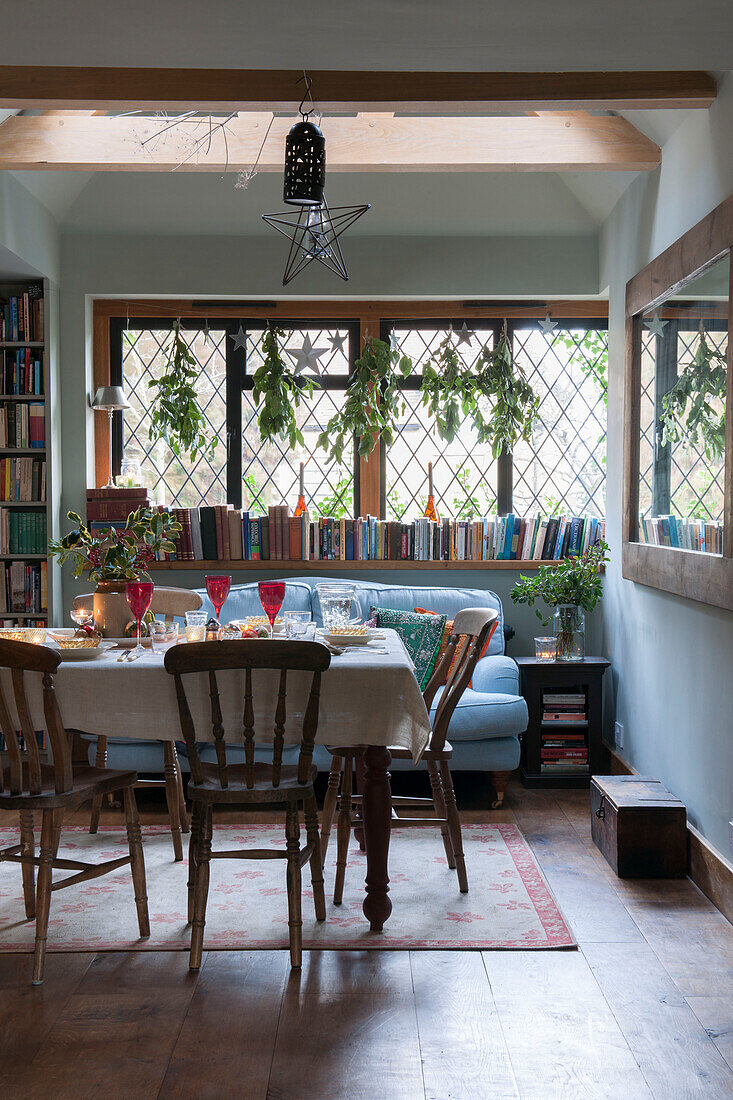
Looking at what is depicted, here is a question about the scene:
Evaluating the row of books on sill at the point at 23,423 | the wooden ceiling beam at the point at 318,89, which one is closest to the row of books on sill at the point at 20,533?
the row of books on sill at the point at 23,423

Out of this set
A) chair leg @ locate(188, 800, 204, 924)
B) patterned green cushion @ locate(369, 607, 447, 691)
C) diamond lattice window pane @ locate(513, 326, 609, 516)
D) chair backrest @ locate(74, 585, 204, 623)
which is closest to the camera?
chair leg @ locate(188, 800, 204, 924)

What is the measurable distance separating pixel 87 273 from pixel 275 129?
1.50 m

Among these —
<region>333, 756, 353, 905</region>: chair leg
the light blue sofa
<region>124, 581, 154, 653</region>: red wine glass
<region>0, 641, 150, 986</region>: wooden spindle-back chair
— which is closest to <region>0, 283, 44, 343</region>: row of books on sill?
the light blue sofa

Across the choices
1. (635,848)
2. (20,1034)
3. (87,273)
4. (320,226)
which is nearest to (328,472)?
(87,273)

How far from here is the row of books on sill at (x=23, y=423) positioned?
5090 mm

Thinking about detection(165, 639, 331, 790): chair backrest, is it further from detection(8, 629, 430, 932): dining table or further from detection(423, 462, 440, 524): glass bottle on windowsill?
detection(423, 462, 440, 524): glass bottle on windowsill

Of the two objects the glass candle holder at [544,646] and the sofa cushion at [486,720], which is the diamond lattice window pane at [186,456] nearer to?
the glass candle holder at [544,646]

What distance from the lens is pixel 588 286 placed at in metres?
5.30

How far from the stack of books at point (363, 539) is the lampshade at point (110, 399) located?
62 centimetres

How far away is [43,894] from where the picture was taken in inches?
107

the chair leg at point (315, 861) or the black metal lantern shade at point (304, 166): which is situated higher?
the black metal lantern shade at point (304, 166)

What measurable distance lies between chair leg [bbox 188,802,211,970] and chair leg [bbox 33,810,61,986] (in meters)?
0.39

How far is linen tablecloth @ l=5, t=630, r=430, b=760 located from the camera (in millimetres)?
2818

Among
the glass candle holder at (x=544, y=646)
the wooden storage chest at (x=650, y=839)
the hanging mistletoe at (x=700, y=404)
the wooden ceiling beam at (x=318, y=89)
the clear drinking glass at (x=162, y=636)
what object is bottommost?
the wooden storage chest at (x=650, y=839)
